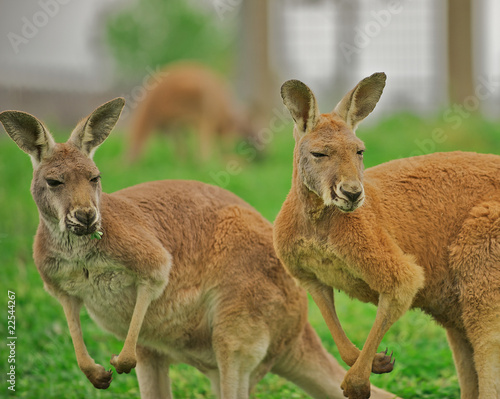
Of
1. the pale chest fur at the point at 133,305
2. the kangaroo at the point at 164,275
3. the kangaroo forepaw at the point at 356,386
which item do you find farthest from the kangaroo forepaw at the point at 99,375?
the kangaroo forepaw at the point at 356,386

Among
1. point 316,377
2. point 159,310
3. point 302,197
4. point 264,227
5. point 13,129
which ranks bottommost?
point 316,377

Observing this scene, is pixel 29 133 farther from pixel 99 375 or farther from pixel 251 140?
pixel 251 140

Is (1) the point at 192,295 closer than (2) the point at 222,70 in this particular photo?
Yes

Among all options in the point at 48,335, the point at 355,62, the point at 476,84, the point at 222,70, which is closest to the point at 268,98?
the point at 355,62

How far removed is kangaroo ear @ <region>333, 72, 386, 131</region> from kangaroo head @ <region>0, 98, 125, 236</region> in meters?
1.17

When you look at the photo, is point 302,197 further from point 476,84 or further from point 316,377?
point 476,84

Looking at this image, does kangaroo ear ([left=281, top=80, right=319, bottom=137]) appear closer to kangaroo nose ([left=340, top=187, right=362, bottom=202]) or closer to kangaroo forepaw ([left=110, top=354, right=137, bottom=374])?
Result: kangaroo nose ([left=340, top=187, right=362, bottom=202])

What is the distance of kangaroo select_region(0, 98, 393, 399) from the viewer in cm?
376

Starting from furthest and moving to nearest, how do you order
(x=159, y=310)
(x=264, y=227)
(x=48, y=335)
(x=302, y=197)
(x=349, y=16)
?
(x=349, y=16)
(x=48, y=335)
(x=264, y=227)
(x=159, y=310)
(x=302, y=197)

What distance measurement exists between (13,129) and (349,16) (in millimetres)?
11193

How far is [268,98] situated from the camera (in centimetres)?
1436

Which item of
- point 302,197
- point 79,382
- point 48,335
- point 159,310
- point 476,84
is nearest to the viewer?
point 302,197

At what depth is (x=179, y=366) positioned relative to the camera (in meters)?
5.42

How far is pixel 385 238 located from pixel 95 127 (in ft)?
5.28
